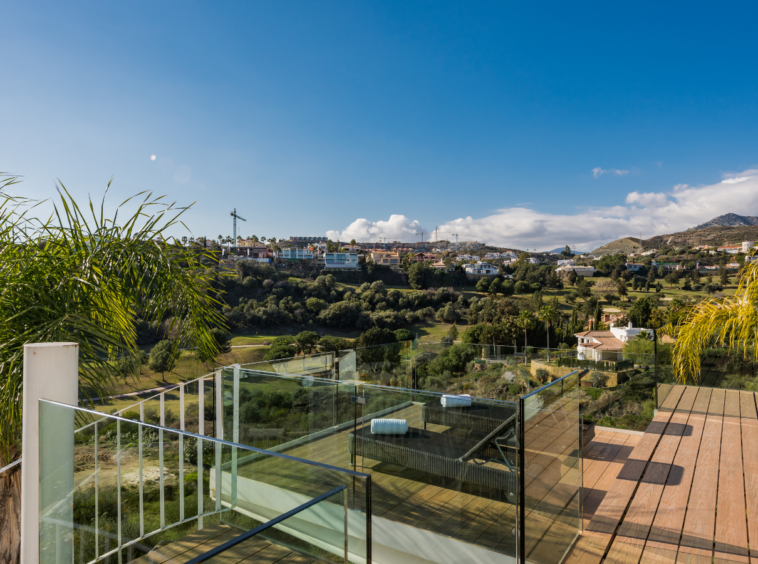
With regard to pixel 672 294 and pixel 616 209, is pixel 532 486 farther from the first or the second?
pixel 616 209

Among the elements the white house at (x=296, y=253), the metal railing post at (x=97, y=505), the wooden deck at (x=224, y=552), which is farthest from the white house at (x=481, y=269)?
the metal railing post at (x=97, y=505)

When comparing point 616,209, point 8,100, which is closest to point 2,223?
point 8,100

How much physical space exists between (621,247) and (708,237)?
8.30m

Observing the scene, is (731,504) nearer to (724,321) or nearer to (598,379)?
(724,321)

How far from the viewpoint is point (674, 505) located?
2.73m

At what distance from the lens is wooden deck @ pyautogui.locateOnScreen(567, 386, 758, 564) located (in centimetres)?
232

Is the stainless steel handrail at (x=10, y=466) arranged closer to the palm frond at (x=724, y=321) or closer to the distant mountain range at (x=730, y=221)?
the palm frond at (x=724, y=321)

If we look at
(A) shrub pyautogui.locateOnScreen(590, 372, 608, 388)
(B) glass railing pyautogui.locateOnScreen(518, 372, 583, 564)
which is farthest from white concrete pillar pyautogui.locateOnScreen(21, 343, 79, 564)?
(A) shrub pyautogui.locateOnScreen(590, 372, 608, 388)

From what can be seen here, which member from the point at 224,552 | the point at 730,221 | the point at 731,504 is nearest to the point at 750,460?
the point at 731,504

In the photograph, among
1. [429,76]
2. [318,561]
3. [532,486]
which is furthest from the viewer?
[429,76]

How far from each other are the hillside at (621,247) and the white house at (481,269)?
10.3m

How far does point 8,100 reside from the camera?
1916 cm

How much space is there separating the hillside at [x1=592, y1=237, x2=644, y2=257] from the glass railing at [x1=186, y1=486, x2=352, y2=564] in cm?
4587

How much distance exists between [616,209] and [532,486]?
53.1 metres
